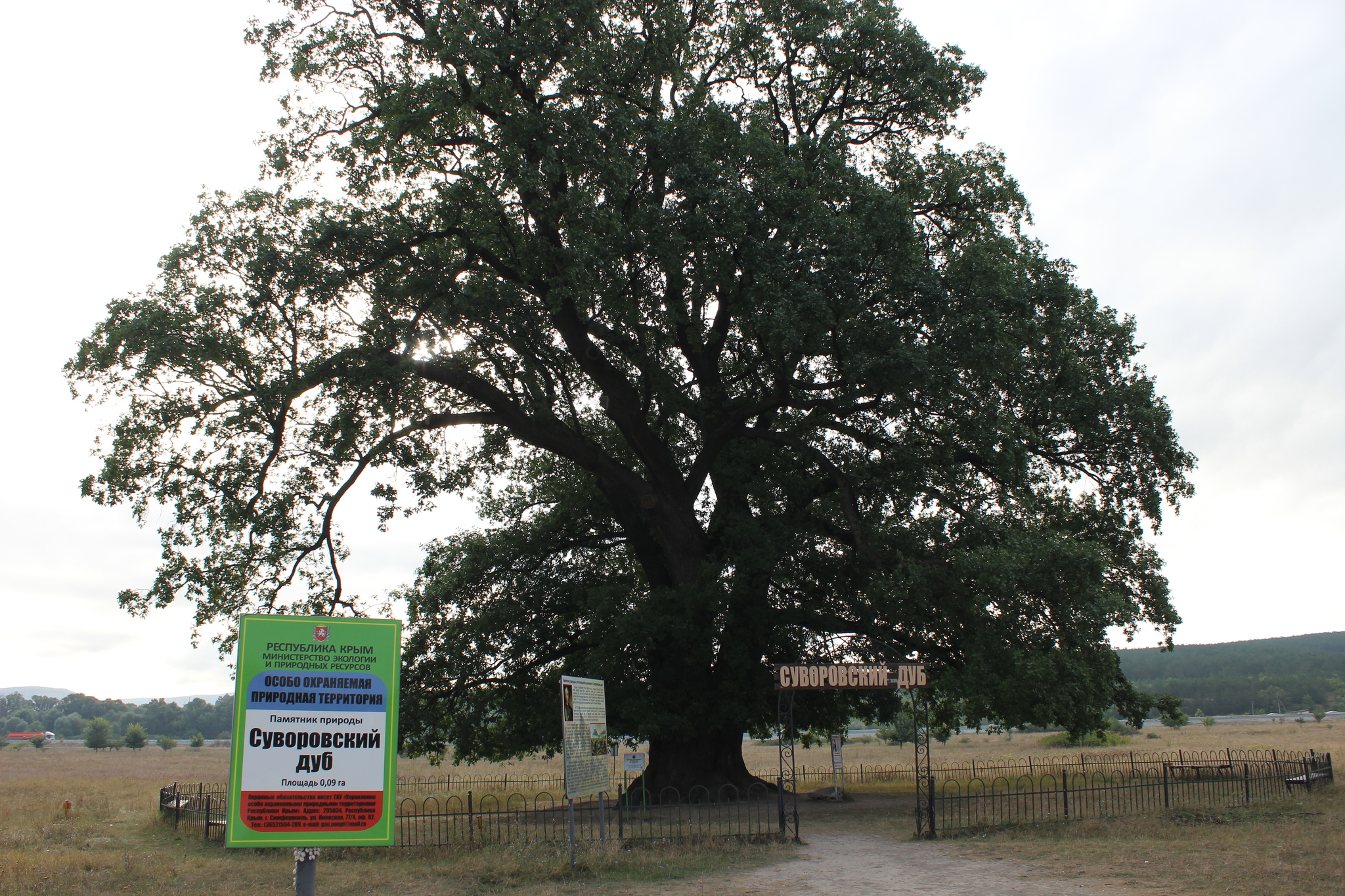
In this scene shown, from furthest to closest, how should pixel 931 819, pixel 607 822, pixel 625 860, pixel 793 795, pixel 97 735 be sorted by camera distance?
1. pixel 97 735
2. pixel 607 822
3. pixel 793 795
4. pixel 931 819
5. pixel 625 860

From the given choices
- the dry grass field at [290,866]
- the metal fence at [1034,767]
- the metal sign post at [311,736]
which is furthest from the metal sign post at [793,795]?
the metal fence at [1034,767]

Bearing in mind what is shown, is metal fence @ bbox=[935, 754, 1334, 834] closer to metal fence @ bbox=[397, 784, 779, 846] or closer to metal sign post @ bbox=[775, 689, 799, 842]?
metal sign post @ bbox=[775, 689, 799, 842]

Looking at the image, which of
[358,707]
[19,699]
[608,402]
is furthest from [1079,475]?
[19,699]

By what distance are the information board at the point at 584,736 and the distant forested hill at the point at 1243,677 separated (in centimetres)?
9047

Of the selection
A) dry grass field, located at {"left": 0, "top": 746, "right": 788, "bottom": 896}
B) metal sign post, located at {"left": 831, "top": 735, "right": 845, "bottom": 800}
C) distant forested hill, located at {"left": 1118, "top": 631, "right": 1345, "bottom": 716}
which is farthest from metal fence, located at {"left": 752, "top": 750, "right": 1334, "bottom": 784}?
distant forested hill, located at {"left": 1118, "top": 631, "right": 1345, "bottom": 716}

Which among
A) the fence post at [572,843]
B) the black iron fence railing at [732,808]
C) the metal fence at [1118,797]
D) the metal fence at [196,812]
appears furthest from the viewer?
the metal fence at [196,812]

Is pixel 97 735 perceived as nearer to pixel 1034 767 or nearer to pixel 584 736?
pixel 1034 767

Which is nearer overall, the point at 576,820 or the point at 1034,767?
the point at 576,820

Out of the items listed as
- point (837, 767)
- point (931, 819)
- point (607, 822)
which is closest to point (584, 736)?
point (607, 822)

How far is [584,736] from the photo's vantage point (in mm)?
12500

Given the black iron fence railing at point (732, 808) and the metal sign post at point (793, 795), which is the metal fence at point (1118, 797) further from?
the metal sign post at point (793, 795)

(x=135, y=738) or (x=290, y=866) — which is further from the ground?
(x=290, y=866)

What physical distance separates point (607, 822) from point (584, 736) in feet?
15.1

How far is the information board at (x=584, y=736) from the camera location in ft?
38.9
